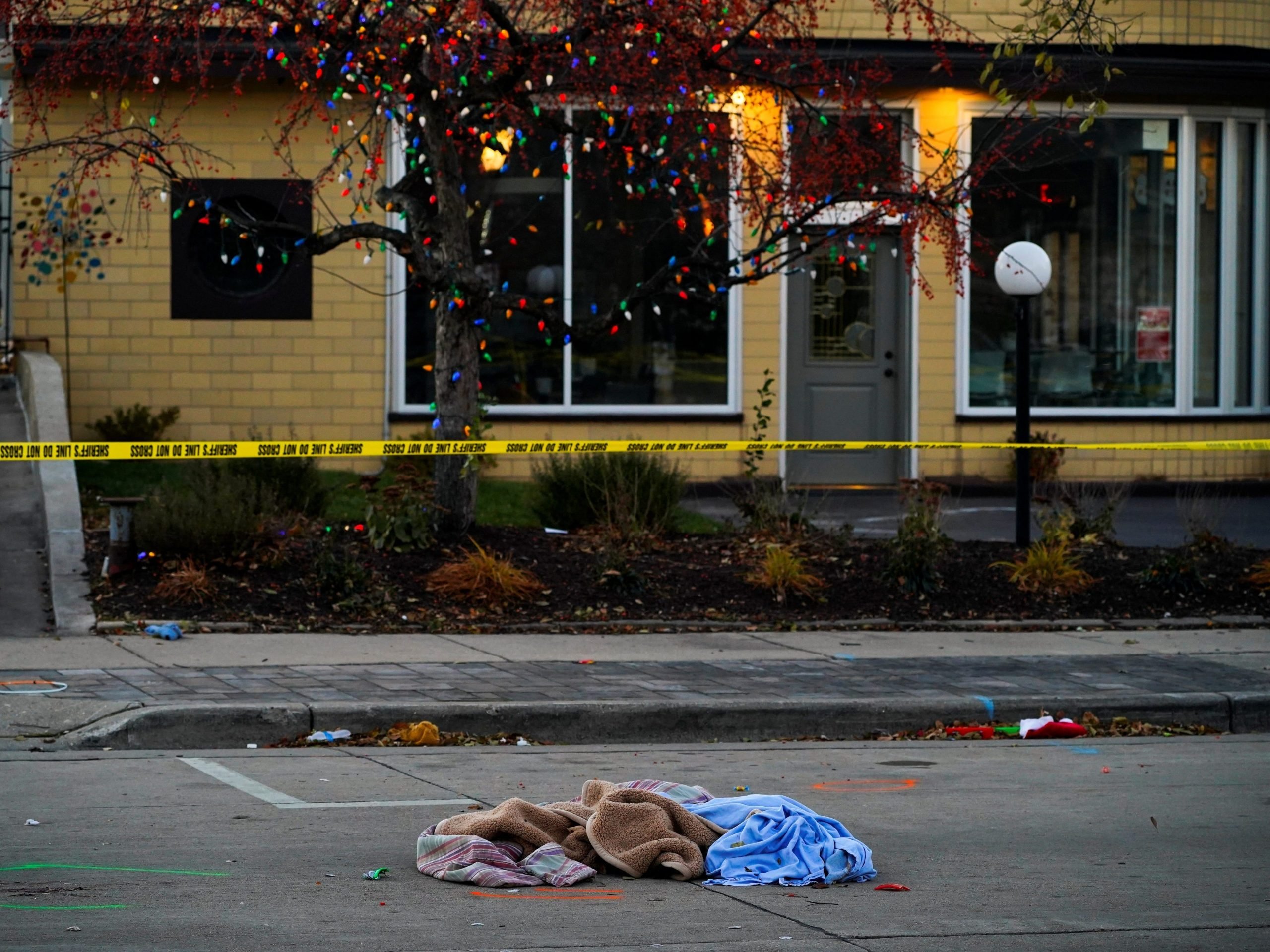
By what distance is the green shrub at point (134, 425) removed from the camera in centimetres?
1645

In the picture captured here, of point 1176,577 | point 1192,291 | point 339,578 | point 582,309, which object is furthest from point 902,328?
point 339,578

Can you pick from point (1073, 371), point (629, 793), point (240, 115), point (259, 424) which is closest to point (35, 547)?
point (259, 424)

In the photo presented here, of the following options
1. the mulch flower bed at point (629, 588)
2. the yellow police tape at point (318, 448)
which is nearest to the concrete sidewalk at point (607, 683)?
the mulch flower bed at point (629, 588)

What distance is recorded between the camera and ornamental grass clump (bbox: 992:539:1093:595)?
39.1 feet

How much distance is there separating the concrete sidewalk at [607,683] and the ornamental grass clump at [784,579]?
58 cm

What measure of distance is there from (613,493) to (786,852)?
715cm

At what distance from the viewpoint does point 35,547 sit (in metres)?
12.0

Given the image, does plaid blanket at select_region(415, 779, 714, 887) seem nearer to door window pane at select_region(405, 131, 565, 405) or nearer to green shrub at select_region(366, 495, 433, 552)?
green shrub at select_region(366, 495, 433, 552)

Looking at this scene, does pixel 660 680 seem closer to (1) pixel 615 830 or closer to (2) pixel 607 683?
(2) pixel 607 683

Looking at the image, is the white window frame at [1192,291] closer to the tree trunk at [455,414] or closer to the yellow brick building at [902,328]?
the yellow brick building at [902,328]

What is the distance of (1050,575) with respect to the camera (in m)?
11.9

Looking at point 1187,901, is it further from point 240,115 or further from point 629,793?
point 240,115

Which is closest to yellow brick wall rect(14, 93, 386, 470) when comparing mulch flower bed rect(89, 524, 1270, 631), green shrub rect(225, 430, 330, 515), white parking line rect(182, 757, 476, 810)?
green shrub rect(225, 430, 330, 515)

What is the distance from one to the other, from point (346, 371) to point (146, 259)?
87.1 inches
